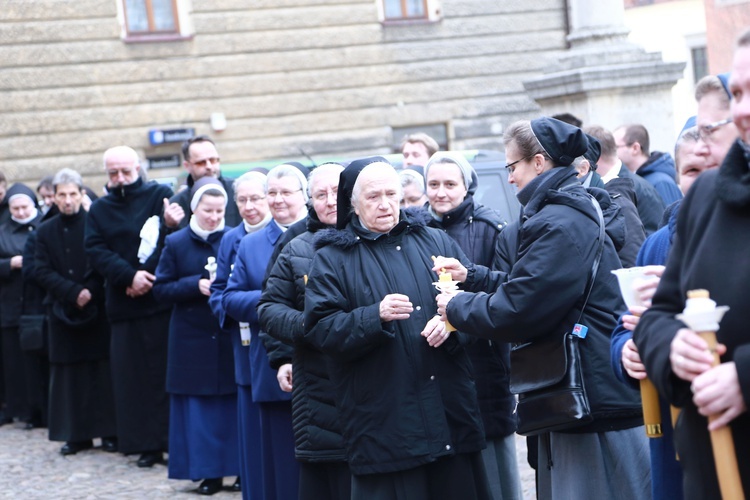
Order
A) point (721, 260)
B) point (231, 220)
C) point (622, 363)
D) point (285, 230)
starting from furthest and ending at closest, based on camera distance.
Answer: point (231, 220) < point (285, 230) < point (622, 363) < point (721, 260)

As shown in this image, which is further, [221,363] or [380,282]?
[221,363]

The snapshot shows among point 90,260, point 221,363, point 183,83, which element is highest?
point 183,83

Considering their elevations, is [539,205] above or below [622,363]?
above

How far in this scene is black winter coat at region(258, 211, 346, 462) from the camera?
18.6 feet

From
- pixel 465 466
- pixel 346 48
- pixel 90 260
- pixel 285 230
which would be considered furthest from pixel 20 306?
pixel 346 48

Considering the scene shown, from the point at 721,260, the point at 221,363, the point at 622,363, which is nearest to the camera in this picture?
the point at 721,260

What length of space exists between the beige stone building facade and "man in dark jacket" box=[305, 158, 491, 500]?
17220 mm

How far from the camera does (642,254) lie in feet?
14.4

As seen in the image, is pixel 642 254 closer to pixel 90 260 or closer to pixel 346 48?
pixel 90 260

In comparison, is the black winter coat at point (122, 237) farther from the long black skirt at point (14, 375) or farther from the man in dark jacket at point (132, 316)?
the long black skirt at point (14, 375)

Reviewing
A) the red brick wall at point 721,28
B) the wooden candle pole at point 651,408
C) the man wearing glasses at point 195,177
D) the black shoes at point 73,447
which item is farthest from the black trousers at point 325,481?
the red brick wall at point 721,28

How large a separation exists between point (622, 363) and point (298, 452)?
2.22 meters

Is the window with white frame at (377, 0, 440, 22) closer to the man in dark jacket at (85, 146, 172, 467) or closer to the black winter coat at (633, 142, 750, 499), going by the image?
the man in dark jacket at (85, 146, 172, 467)

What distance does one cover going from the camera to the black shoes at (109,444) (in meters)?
10.7
